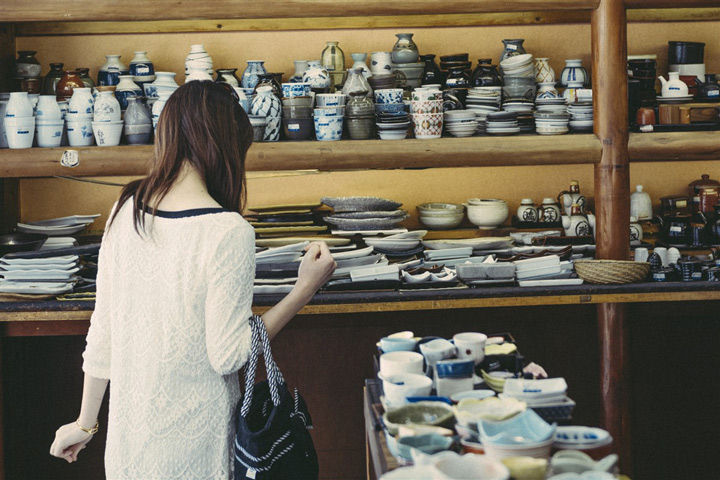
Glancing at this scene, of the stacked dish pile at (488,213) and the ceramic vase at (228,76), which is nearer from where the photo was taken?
the ceramic vase at (228,76)

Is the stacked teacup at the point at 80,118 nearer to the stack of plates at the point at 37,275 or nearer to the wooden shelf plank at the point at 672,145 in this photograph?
the stack of plates at the point at 37,275

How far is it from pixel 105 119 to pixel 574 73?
2.09 metres

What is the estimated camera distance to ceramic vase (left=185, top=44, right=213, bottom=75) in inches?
146

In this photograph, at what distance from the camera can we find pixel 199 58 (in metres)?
3.74

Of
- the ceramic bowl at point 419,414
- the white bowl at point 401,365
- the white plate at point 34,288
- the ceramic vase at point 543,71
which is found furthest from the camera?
the ceramic vase at point 543,71

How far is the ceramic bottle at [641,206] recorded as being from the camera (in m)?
4.06

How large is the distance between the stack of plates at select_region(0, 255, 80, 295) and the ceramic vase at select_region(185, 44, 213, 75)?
1.01m

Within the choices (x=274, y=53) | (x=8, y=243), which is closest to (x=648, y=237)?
(x=274, y=53)

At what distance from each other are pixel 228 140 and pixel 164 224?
0.27 m

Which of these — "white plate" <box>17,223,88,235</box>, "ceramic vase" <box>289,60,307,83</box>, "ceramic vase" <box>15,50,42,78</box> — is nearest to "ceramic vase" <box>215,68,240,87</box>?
"ceramic vase" <box>289,60,307,83</box>

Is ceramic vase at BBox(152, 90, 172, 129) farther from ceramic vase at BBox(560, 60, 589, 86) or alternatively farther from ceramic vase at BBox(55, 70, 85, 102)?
ceramic vase at BBox(560, 60, 589, 86)

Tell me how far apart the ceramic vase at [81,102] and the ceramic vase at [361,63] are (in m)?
1.17

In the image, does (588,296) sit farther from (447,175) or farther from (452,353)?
(452,353)

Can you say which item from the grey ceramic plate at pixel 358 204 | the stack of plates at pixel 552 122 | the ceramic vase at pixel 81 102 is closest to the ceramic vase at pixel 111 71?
the ceramic vase at pixel 81 102
